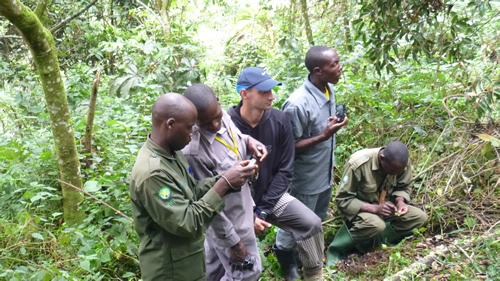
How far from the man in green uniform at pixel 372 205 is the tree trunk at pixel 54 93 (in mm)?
2344

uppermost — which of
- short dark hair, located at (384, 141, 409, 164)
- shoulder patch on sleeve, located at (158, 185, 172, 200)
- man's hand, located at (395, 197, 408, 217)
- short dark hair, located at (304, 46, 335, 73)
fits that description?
short dark hair, located at (304, 46, 335, 73)

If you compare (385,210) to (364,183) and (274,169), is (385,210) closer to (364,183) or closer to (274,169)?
(364,183)

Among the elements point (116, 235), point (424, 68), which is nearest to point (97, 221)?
point (116, 235)

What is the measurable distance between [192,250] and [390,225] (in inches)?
100

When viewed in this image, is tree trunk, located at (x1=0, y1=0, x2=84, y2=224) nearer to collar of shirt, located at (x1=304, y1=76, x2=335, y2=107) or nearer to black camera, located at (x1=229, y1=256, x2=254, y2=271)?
black camera, located at (x1=229, y1=256, x2=254, y2=271)

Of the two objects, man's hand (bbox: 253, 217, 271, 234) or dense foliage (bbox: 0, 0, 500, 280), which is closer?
man's hand (bbox: 253, 217, 271, 234)

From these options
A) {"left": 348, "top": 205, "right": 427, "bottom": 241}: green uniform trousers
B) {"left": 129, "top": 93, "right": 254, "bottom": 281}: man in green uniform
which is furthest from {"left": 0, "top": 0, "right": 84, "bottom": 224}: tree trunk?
{"left": 348, "top": 205, "right": 427, "bottom": 241}: green uniform trousers

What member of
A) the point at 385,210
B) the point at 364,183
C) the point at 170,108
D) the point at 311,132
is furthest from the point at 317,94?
the point at 170,108

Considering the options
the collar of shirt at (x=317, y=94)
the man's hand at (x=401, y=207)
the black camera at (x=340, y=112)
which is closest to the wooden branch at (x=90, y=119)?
the collar of shirt at (x=317, y=94)

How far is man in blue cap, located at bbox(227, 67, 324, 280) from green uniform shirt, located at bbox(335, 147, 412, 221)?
843 mm

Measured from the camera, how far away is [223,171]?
9.56 ft

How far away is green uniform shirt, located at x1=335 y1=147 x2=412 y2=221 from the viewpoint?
4.25m

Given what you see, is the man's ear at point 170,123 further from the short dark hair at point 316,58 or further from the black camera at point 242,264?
the short dark hair at point 316,58

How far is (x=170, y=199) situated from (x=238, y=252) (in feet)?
2.50
